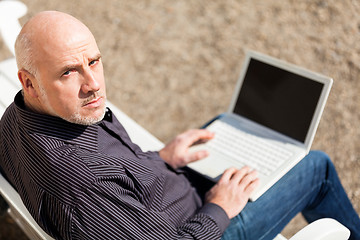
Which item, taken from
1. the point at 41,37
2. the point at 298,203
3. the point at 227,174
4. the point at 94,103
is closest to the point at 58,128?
the point at 94,103

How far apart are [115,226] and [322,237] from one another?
30.9 inches

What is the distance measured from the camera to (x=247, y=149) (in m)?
2.37

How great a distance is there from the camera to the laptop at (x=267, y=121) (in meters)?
2.27

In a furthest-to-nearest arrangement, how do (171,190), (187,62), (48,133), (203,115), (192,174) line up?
(187,62) → (203,115) → (192,174) → (171,190) → (48,133)

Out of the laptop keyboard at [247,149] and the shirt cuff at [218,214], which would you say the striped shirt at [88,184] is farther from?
the laptop keyboard at [247,149]

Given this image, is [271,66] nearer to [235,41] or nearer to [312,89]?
[312,89]

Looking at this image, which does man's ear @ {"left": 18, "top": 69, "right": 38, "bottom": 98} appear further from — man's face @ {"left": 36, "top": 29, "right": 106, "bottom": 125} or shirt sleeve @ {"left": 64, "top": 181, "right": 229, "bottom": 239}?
shirt sleeve @ {"left": 64, "top": 181, "right": 229, "bottom": 239}

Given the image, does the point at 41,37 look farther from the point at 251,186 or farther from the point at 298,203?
the point at 298,203

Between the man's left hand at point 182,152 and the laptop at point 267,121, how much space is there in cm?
6

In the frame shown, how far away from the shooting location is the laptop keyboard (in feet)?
7.35

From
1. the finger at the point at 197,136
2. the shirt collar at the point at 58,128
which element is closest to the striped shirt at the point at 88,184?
the shirt collar at the point at 58,128

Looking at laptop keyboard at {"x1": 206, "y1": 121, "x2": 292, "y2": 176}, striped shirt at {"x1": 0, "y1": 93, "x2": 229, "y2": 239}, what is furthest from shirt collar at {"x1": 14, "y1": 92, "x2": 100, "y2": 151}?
laptop keyboard at {"x1": 206, "y1": 121, "x2": 292, "y2": 176}

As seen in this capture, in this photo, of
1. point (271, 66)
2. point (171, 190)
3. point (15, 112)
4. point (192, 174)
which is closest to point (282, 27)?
point (271, 66)

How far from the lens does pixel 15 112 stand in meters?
1.75
